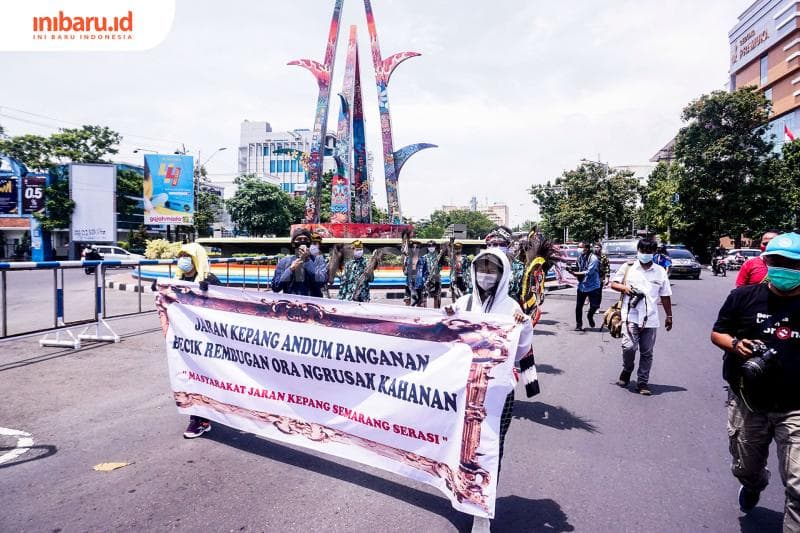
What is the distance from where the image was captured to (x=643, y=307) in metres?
5.82

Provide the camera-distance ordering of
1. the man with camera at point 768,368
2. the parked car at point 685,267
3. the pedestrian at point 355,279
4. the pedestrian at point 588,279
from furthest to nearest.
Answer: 1. the parked car at point 685,267
2. the pedestrian at point 588,279
3. the pedestrian at point 355,279
4. the man with camera at point 768,368

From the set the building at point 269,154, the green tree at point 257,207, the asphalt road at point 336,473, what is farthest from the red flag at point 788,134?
the building at point 269,154

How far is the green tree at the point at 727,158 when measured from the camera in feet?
116

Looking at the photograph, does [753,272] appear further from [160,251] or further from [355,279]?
[160,251]

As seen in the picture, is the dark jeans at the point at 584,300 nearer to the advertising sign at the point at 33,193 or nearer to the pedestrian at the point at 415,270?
the pedestrian at the point at 415,270

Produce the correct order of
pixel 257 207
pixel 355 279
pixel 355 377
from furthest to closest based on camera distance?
pixel 257 207
pixel 355 279
pixel 355 377

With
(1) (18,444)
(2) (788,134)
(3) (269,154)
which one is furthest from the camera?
(3) (269,154)

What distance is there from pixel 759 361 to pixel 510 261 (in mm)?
2564

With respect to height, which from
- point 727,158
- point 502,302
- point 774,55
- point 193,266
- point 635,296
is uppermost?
point 774,55

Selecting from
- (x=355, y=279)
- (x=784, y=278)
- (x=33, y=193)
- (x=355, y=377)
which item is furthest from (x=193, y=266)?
(x=33, y=193)

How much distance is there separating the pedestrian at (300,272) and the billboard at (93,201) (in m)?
44.0

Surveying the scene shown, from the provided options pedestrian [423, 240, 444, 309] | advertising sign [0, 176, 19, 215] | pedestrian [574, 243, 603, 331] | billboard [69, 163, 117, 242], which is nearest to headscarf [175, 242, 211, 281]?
pedestrian [423, 240, 444, 309]

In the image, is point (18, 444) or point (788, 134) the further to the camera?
point (788, 134)

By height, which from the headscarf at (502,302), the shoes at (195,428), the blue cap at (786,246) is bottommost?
the shoes at (195,428)
